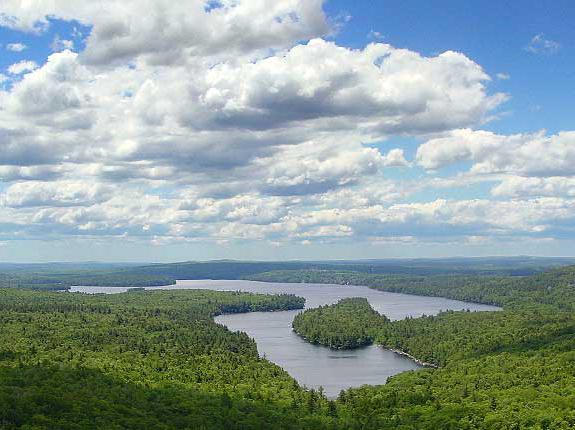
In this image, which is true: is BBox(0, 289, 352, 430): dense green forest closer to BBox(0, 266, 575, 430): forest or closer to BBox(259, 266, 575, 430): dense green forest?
BBox(0, 266, 575, 430): forest

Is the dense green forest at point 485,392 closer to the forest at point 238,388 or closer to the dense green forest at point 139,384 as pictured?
the forest at point 238,388

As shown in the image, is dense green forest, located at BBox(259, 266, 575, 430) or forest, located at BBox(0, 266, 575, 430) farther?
dense green forest, located at BBox(259, 266, 575, 430)

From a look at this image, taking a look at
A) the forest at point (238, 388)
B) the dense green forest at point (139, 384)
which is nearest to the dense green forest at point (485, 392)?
the forest at point (238, 388)

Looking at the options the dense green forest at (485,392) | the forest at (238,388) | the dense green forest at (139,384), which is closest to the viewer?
the dense green forest at (139,384)

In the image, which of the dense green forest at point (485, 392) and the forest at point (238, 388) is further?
the dense green forest at point (485, 392)

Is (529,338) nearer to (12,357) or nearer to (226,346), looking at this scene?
(226,346)

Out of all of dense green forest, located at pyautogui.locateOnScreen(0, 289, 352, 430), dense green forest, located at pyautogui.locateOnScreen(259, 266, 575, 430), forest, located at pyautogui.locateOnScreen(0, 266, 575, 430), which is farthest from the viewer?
dense green forest, located at pyautogui.locateOnScreen(259, 266, 575, 430)

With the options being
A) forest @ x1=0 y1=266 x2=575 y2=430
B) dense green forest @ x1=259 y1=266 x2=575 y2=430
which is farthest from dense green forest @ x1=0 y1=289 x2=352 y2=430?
dense green forest @ x1=259 y1=266 x2=575 y2=430

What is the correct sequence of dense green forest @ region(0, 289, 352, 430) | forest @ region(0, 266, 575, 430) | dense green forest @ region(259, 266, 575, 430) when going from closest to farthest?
1. dense green forest @ region(0, 289, 352, 430)
2. forest @ region(0, 266, 575, 430)
3. dense green forest @ region(259, 266, 575, 430)

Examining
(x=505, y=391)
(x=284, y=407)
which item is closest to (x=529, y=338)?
(x=505, y=391)

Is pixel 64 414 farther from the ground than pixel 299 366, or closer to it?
farther from the ground

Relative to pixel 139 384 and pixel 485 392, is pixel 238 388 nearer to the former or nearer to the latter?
pixel 139 384
